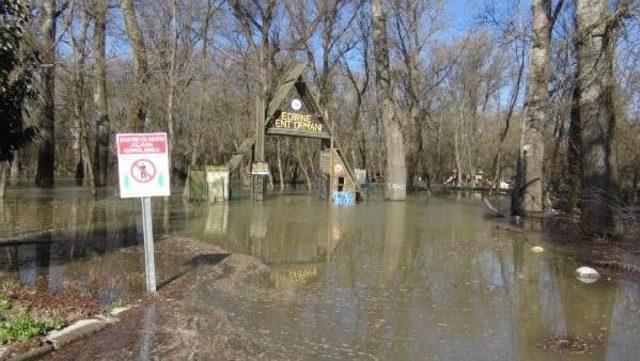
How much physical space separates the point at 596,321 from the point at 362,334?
2.86 meters

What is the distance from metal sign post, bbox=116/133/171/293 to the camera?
770cm

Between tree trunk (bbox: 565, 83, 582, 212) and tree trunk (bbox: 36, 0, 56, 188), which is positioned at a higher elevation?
tree trunk (bbox: 36, 0, 56, 188)

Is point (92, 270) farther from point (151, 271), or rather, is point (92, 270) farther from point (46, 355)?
point (46, 355)

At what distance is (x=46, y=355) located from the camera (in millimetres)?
5359

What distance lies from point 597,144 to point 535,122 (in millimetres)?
6002

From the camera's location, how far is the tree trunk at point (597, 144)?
12.7 metres

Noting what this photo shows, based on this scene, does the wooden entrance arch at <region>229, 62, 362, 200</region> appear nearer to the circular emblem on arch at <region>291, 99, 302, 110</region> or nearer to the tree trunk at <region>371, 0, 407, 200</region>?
the circular emblem on arch at <region>291, 99, 302, 110</region>

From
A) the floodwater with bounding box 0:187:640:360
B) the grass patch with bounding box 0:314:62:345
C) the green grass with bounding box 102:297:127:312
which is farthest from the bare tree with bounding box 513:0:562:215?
the grass patch with bounding box 0:314:62:345

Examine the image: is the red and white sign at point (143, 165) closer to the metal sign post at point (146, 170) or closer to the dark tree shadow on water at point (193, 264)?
the metal sign post at point (146, 170)

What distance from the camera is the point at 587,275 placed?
9.21 metres

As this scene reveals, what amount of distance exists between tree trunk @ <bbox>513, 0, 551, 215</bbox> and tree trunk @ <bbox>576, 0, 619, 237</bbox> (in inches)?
200

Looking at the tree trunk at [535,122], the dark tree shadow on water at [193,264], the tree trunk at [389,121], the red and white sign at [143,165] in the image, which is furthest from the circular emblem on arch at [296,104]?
the red and white sign at [143,165]

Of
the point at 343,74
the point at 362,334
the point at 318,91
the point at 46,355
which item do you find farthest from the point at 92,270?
the point at 343,74

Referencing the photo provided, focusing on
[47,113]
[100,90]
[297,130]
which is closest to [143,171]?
[297,130]
